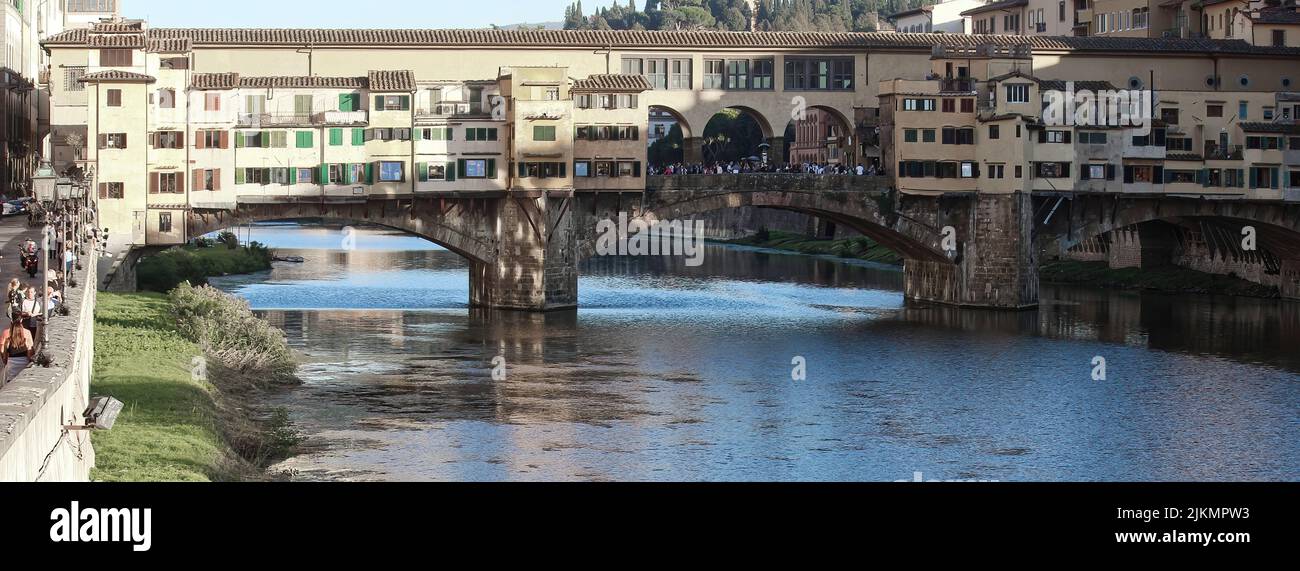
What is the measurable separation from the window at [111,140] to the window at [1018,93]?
32.8 m

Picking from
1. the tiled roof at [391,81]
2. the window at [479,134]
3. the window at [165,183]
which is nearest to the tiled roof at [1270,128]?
the window at [479,134]

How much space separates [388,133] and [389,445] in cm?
2944

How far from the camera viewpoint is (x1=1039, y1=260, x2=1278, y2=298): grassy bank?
79069mm

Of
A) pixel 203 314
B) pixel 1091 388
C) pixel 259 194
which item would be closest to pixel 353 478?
pixel 203 314

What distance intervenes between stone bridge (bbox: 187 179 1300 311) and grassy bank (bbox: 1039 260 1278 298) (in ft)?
8.61

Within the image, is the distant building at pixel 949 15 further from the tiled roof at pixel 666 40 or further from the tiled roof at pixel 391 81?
the tiled roof at pixel 391 81

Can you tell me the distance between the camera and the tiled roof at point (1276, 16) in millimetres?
82125

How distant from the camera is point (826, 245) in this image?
350 ft

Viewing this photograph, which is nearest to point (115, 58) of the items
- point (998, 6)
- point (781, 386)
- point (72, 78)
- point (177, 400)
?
point (72, 78)

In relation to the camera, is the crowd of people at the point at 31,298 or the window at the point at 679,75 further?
the window at the point at 679,75

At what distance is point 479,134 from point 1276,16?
1477 inches

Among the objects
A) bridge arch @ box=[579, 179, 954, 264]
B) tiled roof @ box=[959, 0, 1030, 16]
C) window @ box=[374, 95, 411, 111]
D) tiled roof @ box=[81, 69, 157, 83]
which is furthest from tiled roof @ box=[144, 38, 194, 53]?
tiled roof @ box=[959, 0, 1030, 16]

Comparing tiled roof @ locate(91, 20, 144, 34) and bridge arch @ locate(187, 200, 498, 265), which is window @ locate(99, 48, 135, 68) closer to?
tiled roof @ locate(91, 20, 144, 34)

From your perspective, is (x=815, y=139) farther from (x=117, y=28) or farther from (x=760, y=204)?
(x=117, y=28)
